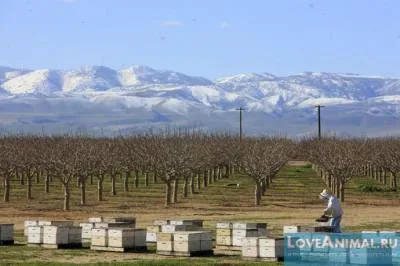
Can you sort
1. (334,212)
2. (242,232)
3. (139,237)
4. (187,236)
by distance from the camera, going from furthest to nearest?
(242,232) → (139,237) → (187,236) → (334,212)

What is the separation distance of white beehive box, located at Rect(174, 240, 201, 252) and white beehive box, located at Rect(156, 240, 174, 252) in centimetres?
16

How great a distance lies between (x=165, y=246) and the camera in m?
37.1

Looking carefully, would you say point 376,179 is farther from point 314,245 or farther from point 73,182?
point 314,245

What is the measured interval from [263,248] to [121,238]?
579 centimetres

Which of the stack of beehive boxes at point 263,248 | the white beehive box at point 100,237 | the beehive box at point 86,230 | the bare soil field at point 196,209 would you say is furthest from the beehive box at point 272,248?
the beehive box at point 86,230

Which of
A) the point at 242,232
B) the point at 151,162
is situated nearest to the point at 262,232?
the point at 242,232

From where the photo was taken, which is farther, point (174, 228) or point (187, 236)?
point (174, 228)

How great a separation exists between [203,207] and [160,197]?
11153mm

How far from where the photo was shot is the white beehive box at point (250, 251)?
116 ft

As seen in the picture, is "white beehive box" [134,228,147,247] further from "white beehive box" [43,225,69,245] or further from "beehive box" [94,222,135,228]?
"white beehive box" [43,225,69,245]

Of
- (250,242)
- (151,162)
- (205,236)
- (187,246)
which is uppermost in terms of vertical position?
(151,162)

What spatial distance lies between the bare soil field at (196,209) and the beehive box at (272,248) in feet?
3.12

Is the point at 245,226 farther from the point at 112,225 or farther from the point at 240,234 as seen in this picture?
the point at 112,225

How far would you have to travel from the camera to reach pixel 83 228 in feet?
139
